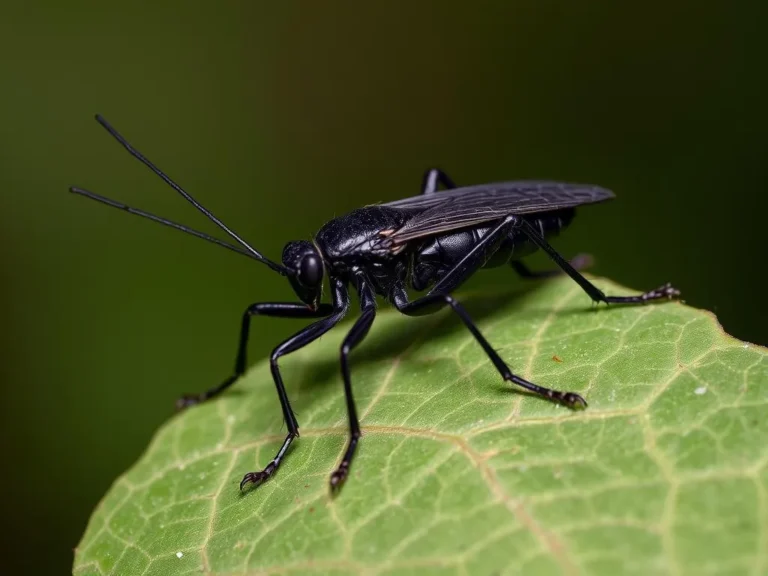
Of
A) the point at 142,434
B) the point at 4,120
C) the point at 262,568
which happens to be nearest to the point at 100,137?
the point at 4,120

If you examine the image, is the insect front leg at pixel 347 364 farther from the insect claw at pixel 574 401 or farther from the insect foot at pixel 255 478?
the insect claw at pixel 574 401

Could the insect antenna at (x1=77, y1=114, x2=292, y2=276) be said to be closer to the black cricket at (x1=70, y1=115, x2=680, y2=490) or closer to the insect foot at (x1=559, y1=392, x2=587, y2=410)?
the black cricket at (x1=70, y1=115, x2=680, y2=490)

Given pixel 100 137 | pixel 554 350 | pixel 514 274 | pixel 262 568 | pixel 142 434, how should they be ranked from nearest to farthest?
pixel 262 568
pixel 554 350
pixel 514 274
pixel 142 434
pixel 100 137

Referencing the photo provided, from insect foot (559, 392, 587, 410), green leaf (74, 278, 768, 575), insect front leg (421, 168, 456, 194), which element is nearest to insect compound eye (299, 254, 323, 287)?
green leaf (74, 278, 768, 575)

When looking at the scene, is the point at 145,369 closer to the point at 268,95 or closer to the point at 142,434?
the point at 142,434

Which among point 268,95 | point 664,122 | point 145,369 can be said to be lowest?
point 145,369

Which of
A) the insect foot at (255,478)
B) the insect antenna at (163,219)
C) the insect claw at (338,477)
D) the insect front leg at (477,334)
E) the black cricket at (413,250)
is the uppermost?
the insect antenna at (163,219)

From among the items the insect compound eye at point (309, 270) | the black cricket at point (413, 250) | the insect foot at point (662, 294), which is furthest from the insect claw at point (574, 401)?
the insect compound eye at point (309, 270)
